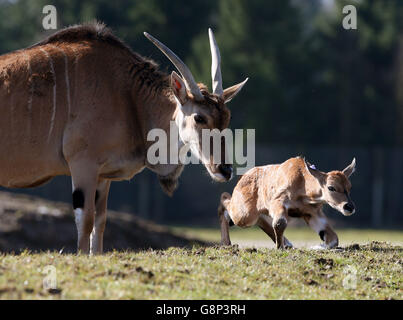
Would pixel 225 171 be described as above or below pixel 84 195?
above

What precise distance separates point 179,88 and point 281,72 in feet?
92.7

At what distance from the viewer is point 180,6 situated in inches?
1523

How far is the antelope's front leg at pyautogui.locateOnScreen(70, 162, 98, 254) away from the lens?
9.10 metres

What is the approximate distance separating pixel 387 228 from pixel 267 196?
20.7 metres

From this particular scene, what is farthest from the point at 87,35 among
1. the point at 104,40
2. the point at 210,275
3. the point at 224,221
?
the point at 210,275

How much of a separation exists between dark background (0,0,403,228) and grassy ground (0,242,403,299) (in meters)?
22.9

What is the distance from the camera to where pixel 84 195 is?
912cm

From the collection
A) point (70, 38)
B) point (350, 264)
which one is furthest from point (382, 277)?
point (70, 38)

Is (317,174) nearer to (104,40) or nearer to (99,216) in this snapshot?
(99,216)

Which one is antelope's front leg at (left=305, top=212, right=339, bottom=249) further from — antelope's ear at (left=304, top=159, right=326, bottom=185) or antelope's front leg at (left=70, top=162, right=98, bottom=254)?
antelope's front leg at (left=70, top=162, right=98, bottom=254)

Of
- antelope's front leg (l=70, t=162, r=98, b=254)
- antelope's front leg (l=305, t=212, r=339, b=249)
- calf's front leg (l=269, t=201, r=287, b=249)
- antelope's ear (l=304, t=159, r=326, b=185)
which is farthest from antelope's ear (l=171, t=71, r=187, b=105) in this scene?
antelope's front leg (l=305, t=212, r=339, b=249)

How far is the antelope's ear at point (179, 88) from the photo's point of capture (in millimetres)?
9234

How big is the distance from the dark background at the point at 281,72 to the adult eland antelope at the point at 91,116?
2192cm
